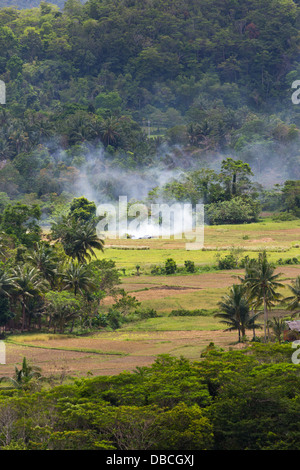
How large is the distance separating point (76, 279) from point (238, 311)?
16.3 meters

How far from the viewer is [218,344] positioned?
60.4 m

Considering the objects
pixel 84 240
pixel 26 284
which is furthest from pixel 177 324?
pixel 84 240

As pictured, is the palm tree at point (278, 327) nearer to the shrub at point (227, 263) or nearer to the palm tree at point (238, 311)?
the palm tree at point (238, 311)

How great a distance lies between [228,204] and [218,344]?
7248 centimetres

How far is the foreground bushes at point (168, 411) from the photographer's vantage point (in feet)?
121

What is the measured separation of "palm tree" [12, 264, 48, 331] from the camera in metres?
68.4

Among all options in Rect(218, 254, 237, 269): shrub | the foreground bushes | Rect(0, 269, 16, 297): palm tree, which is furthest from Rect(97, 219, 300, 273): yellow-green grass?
the foreground bushes

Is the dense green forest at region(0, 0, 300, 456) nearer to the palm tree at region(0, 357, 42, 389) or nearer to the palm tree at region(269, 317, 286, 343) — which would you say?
the palm tree at region(0, 357, 42, 389)

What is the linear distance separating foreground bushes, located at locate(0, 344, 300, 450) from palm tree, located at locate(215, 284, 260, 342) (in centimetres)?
1500

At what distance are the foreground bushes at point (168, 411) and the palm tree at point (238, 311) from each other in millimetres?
14995

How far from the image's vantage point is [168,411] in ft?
127

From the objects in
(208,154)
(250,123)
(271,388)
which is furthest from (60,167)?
(271,388)

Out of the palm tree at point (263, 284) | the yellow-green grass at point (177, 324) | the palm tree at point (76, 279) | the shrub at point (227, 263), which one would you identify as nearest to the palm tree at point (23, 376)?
the palm tree at point (263, 284)

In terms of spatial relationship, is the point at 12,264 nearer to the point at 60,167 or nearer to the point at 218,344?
the point at 218,344
